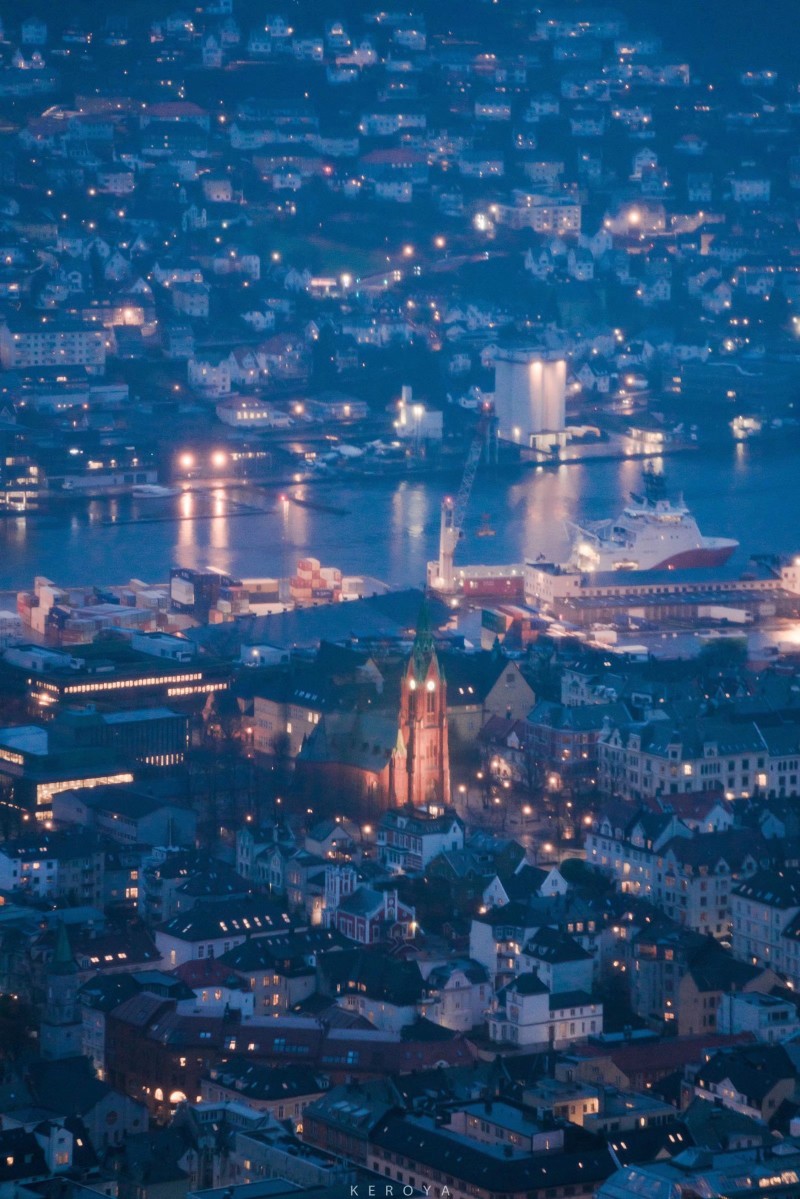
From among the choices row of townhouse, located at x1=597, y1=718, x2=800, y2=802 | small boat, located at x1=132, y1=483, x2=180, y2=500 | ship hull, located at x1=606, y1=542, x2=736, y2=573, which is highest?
row of townhouse, located at x1=597, y1=718, x2=800, y2=802

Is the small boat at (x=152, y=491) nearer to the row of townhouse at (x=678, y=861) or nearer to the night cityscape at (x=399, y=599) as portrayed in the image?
the night cityscape at (x=399, y=599)

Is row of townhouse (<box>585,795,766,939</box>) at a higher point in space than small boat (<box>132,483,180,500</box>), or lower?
higher

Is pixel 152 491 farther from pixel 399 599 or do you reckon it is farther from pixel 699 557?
pixel 399 599

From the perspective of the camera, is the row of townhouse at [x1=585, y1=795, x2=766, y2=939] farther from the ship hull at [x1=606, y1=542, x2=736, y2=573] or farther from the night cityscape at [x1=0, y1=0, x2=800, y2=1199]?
the ship hull at [x1=606, y1=542, x2=736, y2=573]

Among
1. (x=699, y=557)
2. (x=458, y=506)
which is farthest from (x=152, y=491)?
(x=699, y=557)

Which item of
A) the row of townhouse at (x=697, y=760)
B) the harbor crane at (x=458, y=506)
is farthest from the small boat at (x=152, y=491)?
the row of townhouse at (x=697, y=760)

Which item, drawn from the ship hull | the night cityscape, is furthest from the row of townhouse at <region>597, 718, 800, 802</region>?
the ship hull

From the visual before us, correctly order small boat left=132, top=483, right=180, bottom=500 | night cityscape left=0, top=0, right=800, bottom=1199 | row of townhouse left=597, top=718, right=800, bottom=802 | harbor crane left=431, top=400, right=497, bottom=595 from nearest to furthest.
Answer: night cityscape left=0, top=0, right=800, bottom=1199, row of townhouse left=597, top=718, right=800, bottom=802, harbor crane left=431, top=400, right=497, bottom=595, small boat left=132, top=483, right=180, bottom=500
